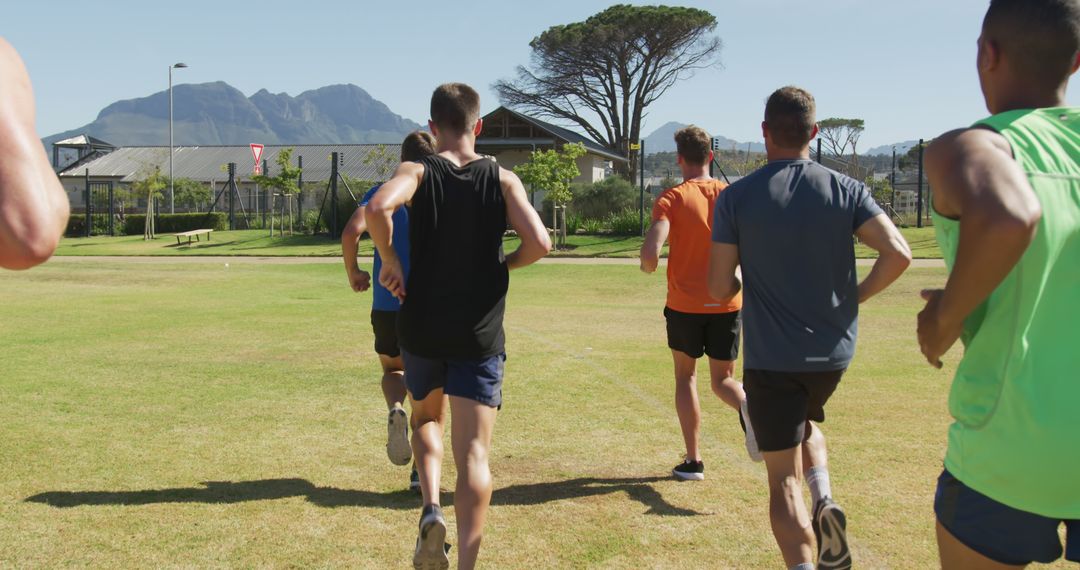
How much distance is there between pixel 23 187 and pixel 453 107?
2.56 meters

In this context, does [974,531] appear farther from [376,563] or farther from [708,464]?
[708,464]

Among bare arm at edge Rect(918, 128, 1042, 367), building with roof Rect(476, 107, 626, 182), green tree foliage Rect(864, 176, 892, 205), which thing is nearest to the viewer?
bare arm at edge Rect(918, 128, 1042, 367)

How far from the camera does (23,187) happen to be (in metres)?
1.57

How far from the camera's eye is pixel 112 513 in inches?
193

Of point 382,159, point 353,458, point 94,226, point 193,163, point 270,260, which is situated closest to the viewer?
point 353,458

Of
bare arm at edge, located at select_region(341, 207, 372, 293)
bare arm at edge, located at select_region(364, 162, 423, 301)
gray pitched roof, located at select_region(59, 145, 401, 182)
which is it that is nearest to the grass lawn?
bare arm at edge, located at select_region(341, 207, 372, 293)

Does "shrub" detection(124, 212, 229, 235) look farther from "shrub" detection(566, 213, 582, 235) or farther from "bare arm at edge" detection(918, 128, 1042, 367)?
"bare arm at edge" detection(918, 128, 1042, 367)

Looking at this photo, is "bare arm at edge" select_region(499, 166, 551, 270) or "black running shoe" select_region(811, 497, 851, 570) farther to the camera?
"bare arm at edge" select_region(499, 166, 551, 270)

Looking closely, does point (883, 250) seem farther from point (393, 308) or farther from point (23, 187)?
point (23, 187)

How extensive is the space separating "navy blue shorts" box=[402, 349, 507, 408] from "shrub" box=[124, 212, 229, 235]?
40928 millimetres

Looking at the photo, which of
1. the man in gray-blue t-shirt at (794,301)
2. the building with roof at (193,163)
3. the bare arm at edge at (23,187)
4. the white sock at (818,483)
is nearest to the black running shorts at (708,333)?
the white sock at (818,483)

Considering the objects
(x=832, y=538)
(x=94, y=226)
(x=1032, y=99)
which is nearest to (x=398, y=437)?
(x=832, y=538)

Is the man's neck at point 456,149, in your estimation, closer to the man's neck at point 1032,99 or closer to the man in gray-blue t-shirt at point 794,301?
the man in gray-blue t-shirt at point 794,301

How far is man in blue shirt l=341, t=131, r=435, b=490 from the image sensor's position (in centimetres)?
516
